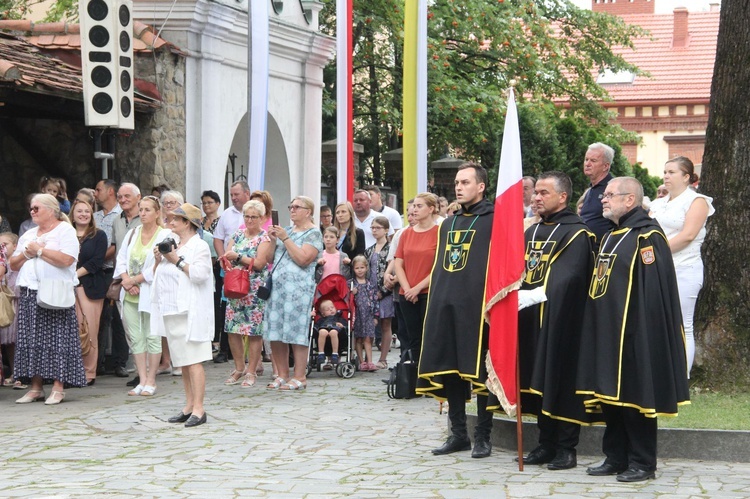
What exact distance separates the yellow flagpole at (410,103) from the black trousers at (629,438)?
20.5ft

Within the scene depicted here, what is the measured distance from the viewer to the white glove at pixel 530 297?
766 centimetres

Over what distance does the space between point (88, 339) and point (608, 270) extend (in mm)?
6050

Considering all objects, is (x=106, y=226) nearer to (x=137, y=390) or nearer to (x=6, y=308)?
(x=6, y=308)

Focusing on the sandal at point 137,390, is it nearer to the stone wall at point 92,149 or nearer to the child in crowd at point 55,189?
the child in crowd at point 55,189

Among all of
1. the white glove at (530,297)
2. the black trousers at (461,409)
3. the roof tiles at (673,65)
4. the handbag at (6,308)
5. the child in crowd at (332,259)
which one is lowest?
the black trousers at (461,409)

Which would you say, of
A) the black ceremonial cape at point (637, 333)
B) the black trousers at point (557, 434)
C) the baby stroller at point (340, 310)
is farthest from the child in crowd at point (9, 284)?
the black ceremonial cape at point (637, 333)

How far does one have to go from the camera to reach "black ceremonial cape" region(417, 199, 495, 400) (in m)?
8.00

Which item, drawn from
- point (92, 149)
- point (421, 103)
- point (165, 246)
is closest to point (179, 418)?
point (165, 246)

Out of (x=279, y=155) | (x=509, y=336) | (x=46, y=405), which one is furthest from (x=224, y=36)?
(x=509, y=336)

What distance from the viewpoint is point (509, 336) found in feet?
25.1

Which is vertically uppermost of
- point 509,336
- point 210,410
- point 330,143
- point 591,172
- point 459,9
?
point 459,9

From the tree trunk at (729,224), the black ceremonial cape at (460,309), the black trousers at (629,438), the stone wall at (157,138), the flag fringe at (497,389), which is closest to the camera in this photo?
the black trousers at (629,438)

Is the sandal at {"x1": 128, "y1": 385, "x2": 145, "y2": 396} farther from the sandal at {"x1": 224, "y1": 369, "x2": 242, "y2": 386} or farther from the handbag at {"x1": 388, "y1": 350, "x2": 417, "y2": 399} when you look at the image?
the handbag at {"x1": 388, "y1": 350, "x2": 417, "y2": 399}

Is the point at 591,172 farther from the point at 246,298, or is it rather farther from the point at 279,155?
the point at 279,155
